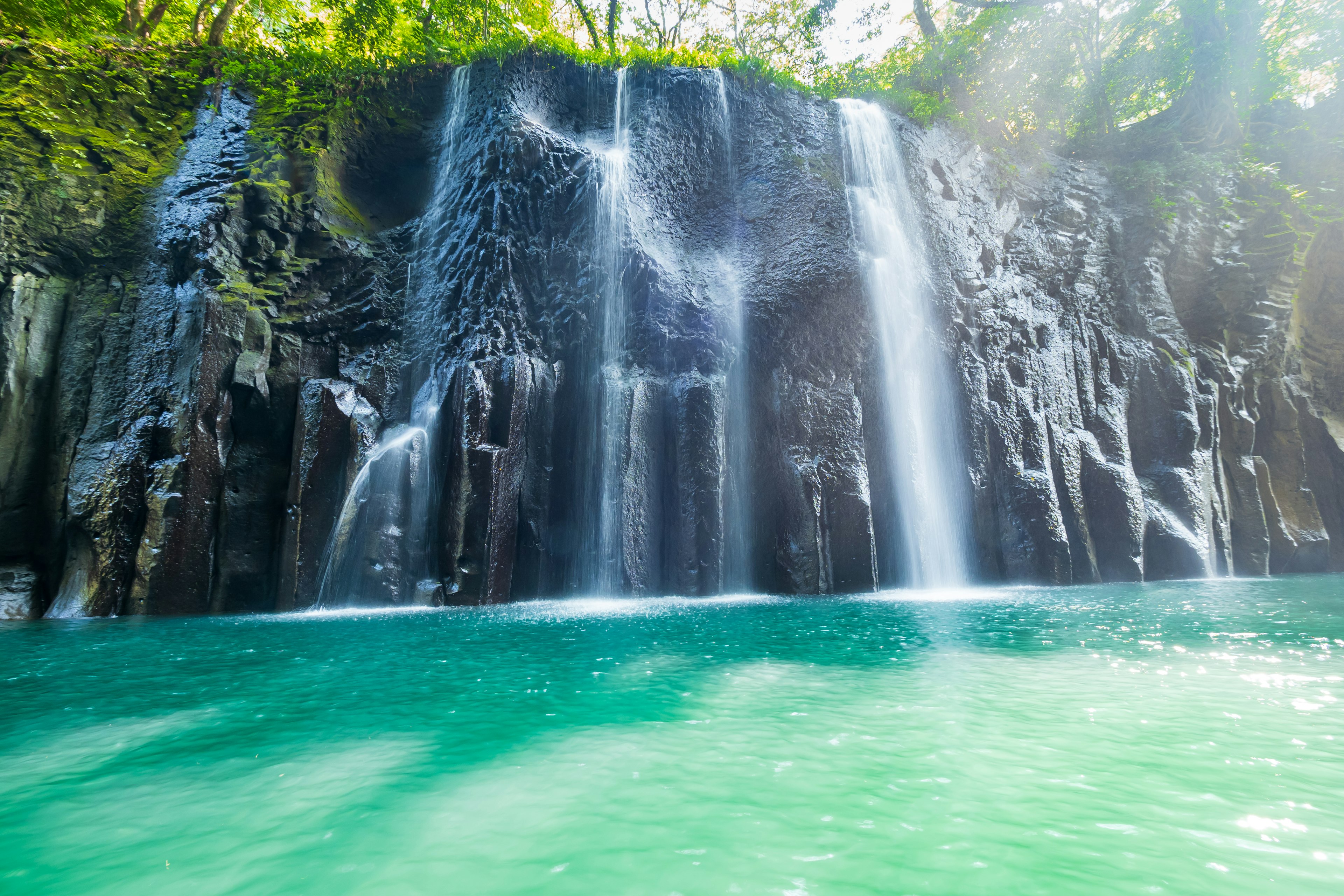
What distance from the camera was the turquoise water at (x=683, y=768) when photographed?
198 centimetres

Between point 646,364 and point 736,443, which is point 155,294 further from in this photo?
point 736,443

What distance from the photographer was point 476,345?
10.7 meters

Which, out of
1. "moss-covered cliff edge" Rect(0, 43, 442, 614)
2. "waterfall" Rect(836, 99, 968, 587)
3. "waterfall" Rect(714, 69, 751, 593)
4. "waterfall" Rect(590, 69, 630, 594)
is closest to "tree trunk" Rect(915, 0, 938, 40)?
"waterfall" Rect(836, 99, 968, 587)

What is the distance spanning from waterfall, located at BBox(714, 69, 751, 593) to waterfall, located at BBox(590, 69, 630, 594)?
6.24 ft

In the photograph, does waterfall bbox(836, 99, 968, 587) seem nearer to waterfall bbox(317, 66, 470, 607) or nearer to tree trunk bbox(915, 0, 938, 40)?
tree trunk bbox(915, 0, 938, 40)

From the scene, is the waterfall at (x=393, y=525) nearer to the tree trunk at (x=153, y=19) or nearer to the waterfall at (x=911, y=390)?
the waterfall at (x=911, y=390)

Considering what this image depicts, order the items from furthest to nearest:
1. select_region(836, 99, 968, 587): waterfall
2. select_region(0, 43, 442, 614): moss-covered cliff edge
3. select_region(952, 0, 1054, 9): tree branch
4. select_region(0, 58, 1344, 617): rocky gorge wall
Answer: select_region(952, 0, 1054, 9): tree branch < select_region(836, 99, 968, 587): waterfall < select_region(0, 58, 1344, 617): rocky gorge wall < select_region(0, 43, 442, 614): moss-covered cliff edge

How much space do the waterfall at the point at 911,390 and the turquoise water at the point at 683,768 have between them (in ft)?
18.0

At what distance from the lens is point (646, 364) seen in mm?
11367

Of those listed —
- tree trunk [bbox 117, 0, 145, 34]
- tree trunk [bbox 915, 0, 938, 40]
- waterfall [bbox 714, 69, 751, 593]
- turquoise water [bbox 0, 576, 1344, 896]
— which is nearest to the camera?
turquoise water [bbox 0, 576, 1344, 896]

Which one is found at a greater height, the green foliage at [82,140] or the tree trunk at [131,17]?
the tree trunk at [131,17]

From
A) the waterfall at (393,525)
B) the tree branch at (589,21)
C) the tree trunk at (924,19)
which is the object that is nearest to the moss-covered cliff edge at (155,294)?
the waterfall at (393,525)

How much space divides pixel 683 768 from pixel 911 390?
10558 mm

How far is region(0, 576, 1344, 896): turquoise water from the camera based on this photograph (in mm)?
1981
